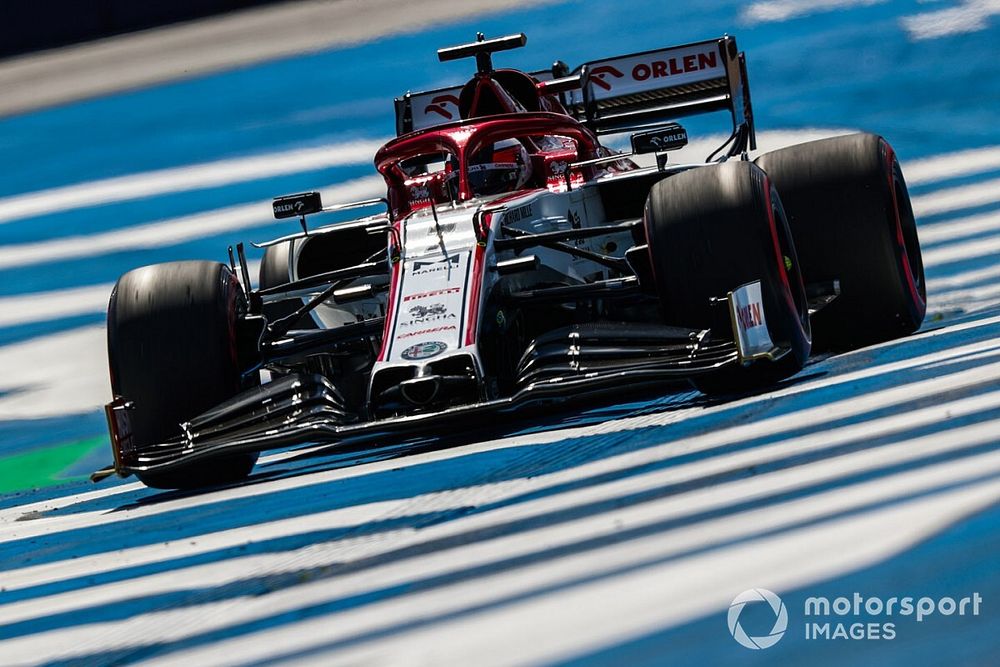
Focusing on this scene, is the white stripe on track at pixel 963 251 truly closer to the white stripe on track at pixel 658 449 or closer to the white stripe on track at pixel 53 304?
the white stripe on track at pixel 658 449

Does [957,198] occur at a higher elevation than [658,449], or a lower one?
higher

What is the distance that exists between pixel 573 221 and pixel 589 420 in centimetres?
129

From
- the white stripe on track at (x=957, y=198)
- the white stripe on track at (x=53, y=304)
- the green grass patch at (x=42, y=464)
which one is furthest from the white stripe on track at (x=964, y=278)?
the white stripe on track at (x=53, y=304)

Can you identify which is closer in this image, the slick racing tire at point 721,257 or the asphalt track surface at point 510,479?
the asphalt track surface at point 510,479

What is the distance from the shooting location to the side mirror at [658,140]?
6219 mm

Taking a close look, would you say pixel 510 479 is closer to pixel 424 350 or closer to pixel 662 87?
pixel 424 350

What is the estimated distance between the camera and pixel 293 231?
10773 mm

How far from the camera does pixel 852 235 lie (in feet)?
22.2

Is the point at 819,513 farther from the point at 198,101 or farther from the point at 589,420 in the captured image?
the point at 198,101

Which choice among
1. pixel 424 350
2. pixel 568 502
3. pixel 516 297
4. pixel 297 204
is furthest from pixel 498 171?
pixel 568 502

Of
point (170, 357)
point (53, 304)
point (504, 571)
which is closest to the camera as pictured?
point (504, 571)

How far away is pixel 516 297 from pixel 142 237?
5743 mm

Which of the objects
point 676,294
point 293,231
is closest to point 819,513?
point 676,294

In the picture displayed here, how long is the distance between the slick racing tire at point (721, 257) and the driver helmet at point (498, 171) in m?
1.33
